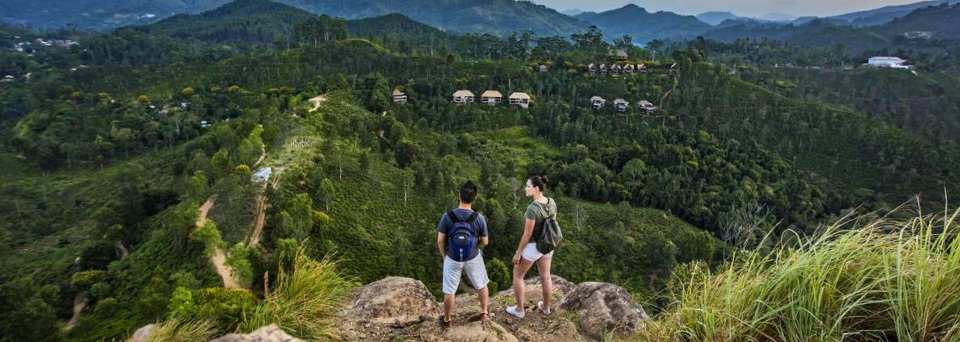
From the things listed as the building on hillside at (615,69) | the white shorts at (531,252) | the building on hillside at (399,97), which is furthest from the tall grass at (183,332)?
the building on hillside at (615,69)

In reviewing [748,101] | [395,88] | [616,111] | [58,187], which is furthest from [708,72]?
[58,187]

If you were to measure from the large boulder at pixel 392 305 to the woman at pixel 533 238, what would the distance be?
1.37 meters

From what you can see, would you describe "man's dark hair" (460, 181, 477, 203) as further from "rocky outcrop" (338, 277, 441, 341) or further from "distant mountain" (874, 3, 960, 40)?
"distant mountain" (874, 3, 960, 40)

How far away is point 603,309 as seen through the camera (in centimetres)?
646

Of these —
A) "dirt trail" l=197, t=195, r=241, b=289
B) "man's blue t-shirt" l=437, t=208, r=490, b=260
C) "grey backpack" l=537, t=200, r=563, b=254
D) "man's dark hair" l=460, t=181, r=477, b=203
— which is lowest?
"dirt trail" l=197, t=195, r=241, b=289

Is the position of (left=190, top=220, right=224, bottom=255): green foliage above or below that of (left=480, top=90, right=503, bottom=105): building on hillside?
below

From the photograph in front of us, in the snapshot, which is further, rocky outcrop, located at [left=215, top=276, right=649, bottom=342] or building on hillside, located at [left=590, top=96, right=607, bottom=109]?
building on hillside, located at [left=590, top=96, right=607, bottom=109]

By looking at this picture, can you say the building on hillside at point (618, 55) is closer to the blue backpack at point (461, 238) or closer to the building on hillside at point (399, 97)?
the building on hillside at point (399, 97)

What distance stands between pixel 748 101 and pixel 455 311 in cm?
6214

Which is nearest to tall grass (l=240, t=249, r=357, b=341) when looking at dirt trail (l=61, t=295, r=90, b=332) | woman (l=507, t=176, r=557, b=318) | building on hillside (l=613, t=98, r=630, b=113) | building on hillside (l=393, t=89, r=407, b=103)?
woman (l=507, t=176, r=557, b=318)

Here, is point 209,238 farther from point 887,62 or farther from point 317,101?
point 887,62

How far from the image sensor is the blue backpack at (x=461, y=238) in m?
5.43

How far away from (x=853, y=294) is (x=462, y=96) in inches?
2082

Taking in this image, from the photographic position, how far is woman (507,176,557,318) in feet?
18.5
